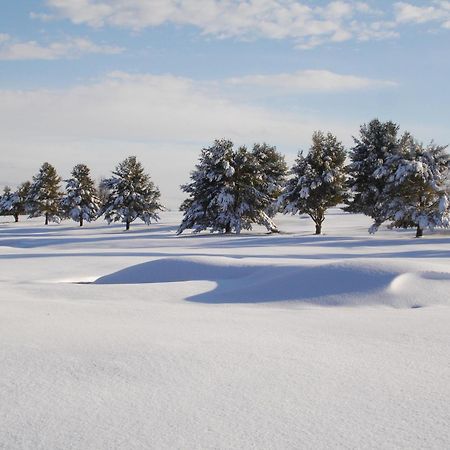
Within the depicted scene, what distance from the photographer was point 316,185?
108 feet

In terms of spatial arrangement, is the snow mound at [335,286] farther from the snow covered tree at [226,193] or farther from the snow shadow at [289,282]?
the snow covered tree at [226,193]

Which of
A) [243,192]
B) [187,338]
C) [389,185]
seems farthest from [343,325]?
[243,192]

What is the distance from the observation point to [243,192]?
35125 mm

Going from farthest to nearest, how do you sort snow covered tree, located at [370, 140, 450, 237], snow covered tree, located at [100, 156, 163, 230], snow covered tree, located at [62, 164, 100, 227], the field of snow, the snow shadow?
snow covered tree, located at [62, 164, 100, 227] < snow covered tree, located at [100, 156, 163, 230] < snow covered tree, located at [370, 140, 450, 237] < the snow shadow < the field of snow

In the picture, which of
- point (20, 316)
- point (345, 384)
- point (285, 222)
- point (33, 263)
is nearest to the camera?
point (345, 384)

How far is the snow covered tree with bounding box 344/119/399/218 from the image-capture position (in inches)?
1508

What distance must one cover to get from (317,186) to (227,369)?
30.2 meters

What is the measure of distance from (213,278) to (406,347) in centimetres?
648

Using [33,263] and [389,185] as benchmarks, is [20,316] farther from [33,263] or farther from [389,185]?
[389,185]

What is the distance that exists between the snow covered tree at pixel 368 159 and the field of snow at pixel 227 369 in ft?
102

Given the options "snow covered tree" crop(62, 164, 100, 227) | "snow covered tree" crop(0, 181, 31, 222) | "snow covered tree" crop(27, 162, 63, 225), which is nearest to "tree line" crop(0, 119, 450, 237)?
"snow covered tree" crop(62, 164, 100, 227)

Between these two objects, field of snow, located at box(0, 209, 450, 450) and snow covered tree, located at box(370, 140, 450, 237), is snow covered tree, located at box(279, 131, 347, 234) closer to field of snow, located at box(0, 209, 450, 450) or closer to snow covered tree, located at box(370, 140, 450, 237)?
snow covered tree, located at box(370, 140, 450, 237)

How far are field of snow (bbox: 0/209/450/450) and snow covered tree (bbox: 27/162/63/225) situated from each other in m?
48.6

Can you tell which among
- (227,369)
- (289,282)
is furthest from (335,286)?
(227,369)
